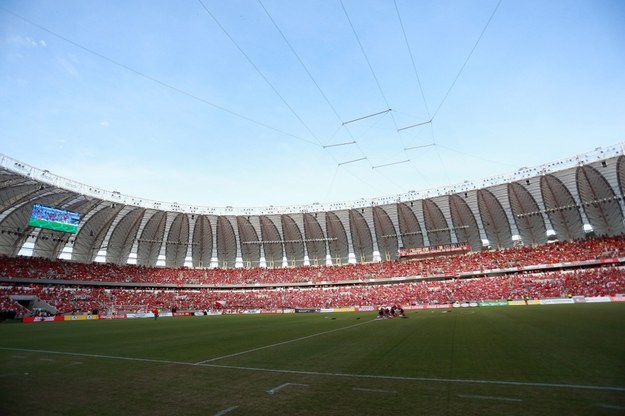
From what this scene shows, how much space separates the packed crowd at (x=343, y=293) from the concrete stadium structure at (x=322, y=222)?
7.90 meters

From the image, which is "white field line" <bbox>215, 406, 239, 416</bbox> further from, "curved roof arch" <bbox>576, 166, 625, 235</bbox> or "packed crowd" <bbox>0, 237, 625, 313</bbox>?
"curved roof arch" <bbox>576, 166, 625, 235</bbox>

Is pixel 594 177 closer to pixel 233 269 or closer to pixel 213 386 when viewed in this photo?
pixel 213 386

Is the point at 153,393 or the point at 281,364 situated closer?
the point at 153,393

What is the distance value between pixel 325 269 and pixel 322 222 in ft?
36.8

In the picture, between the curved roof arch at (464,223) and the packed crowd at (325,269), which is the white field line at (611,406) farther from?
the curved roof arch at (464,223)

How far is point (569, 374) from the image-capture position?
27.1 feet

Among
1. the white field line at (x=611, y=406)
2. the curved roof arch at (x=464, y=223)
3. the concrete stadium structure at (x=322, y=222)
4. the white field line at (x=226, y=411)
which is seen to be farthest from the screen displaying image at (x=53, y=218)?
the curved roof arch at (x=464, y=223)

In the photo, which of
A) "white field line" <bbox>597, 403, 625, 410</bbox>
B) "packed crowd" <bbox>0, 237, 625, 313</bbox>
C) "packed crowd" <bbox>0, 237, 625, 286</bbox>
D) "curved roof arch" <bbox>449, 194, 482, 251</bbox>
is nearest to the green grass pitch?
"white field line" <bbox>597, 403, 625, 410</bbox>

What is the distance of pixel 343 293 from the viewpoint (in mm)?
65625

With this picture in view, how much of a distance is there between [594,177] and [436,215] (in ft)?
81.3

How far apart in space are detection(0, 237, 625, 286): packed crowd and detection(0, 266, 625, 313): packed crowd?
6.70 feet

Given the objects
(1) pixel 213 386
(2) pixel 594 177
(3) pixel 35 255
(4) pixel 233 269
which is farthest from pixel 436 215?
(3) pixel 35 255

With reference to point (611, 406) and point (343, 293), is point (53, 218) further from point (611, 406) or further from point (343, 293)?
point (611, 406)

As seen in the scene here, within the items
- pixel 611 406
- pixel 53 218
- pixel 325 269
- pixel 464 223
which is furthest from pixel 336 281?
pixel 611 406
